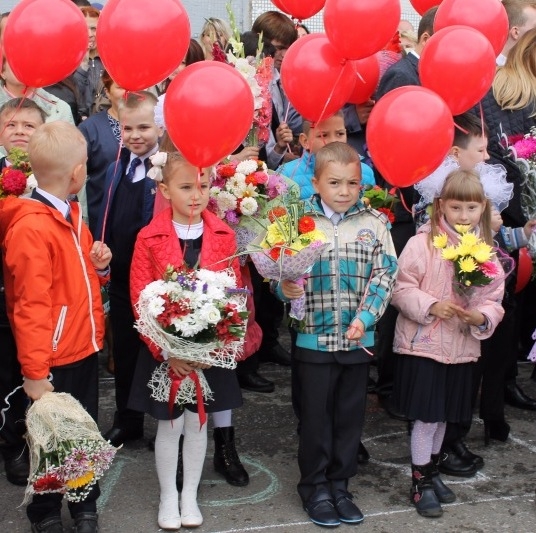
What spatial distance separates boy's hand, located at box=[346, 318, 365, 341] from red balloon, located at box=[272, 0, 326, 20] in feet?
6.79

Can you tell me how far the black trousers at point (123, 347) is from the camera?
5.20 metres

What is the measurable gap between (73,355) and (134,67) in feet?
4.39

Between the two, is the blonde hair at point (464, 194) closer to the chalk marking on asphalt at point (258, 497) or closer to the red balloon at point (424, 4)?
the chalk marking on asphalt at point (258, 497)

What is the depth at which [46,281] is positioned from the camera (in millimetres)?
4059

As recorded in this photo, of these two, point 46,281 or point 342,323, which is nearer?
point 46,281

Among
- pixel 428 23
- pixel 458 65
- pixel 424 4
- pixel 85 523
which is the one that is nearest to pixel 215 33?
pixel 424 4

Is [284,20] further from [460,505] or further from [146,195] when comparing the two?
[460,505]

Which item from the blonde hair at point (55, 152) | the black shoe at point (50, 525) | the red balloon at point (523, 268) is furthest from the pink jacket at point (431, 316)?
the black shoe at point (50, 525)

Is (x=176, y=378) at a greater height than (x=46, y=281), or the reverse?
(x=46, y=281)

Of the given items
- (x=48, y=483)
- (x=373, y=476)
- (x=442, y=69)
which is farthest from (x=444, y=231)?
(x=48, y=483)

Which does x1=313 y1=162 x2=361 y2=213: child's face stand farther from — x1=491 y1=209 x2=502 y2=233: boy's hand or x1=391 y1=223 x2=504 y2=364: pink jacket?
x1=491 y1=209 x2=502 y2=233: boy's hand

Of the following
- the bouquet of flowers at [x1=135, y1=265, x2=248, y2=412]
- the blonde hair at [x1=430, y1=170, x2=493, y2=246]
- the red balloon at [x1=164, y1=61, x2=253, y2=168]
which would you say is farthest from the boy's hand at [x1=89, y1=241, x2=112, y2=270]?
the blonde hair at [x1=430, y1=170, x2=493, y2=246]

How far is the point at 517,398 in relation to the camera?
6102mm

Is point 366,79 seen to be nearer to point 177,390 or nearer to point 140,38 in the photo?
point 140,38
